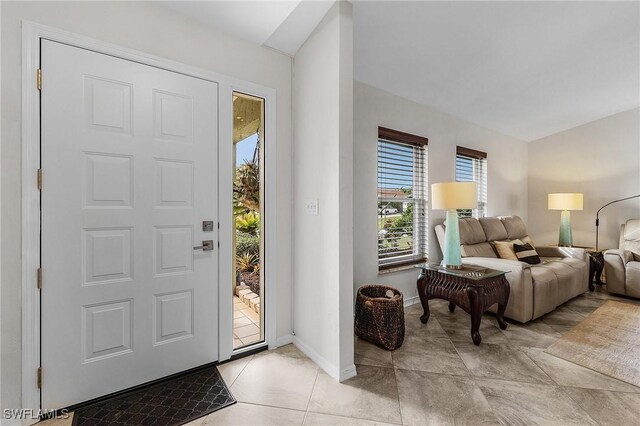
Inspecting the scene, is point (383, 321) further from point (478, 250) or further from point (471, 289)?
point (478, 250)

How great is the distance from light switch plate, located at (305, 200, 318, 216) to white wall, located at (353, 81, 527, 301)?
0.76m

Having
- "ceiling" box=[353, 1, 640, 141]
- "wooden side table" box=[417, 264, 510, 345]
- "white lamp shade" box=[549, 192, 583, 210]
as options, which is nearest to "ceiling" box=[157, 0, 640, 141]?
"ceiling" box=[353, 1, 640, 141]

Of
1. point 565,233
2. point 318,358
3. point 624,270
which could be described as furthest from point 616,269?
point 318,358

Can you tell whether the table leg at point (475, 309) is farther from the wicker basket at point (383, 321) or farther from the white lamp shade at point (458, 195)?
the white lamp shade at point (458, 195)

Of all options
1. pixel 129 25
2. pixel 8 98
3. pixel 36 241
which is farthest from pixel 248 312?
pixel 129 25

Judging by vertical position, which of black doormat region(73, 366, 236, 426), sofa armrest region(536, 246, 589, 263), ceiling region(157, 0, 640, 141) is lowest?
black doormat region(73, 366, 236, 426)

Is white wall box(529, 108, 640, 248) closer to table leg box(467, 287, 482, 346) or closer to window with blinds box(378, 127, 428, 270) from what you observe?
window with blinds box(378, 127, 428, 270)

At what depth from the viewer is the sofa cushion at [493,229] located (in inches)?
147

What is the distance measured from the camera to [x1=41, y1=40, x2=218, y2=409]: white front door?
5.09 feet

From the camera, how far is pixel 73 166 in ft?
5.20

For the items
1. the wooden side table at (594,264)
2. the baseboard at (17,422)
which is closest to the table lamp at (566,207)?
the wooden side table at (594,264)

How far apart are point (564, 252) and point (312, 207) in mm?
3665

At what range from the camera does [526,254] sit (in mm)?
3467

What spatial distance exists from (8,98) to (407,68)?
2886mm
